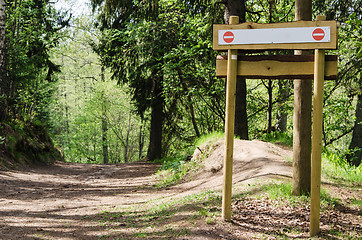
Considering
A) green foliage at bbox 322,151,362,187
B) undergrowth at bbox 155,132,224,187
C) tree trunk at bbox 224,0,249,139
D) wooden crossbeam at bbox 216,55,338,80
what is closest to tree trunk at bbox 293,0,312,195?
wooden crossbeam at bbox 216,55,338,80

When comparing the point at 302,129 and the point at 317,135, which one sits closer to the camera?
the point at 317,135

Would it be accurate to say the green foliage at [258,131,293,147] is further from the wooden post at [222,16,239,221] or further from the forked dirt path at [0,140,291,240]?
the wooden post at [222,16,239,221]

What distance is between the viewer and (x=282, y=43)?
430cm

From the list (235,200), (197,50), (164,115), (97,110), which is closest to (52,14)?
(164,115)

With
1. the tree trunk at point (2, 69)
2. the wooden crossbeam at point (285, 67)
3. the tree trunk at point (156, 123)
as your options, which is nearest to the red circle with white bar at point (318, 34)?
the wooden crossbeam at point (285, 67)

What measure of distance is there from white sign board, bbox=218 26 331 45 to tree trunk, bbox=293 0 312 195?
1095mm

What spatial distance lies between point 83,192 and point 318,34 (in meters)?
6.63

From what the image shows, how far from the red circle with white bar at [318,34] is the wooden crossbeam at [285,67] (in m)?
0.27

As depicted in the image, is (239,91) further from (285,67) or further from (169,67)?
(285,67)

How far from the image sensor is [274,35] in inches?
169

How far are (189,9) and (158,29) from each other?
1.47 metres

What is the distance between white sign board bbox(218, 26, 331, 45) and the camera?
164 inches

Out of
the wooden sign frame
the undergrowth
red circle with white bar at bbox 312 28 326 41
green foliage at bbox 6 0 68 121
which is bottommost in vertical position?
the undergrowth

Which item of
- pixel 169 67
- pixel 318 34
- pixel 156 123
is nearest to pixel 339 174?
pixel 318 34
